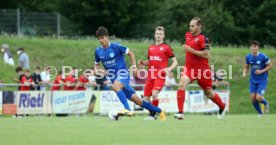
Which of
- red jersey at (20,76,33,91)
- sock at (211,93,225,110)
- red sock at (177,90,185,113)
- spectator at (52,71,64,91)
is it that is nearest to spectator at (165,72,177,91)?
spectator at (52,71,64,91)

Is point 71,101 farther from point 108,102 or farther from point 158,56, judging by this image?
point 158,56

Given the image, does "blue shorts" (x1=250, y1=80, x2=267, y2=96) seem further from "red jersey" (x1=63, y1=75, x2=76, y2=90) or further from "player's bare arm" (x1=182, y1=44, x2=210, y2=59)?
"red jersey" (x1=63, y1=75, x2=76, y2=90)

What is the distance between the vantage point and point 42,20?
51.2 m

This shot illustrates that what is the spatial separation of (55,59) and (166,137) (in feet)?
102

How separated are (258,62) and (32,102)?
345 inches

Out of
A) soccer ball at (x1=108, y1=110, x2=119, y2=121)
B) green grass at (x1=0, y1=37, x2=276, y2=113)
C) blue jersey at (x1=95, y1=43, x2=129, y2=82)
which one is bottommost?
soccer ball at (x1=108, y1=110, x2=119, y2=121)

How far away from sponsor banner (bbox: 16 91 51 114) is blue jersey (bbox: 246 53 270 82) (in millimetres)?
8170

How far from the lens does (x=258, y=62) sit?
24.8 metres

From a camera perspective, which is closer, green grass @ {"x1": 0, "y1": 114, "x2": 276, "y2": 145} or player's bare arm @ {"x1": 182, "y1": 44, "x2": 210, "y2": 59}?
green grass @ {"x1": 0, "y1": 114, "x2": 276, "y2": 145}

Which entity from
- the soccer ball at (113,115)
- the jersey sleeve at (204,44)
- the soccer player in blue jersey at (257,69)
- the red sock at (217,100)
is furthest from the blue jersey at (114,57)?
the soccer player in blue jersey at (257,69)

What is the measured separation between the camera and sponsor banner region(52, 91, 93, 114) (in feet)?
96.4

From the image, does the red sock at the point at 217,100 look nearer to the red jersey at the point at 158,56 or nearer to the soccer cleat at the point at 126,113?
the red jersey at the point at 158,56

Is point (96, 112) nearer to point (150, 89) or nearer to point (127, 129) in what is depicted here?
point (150, 89)

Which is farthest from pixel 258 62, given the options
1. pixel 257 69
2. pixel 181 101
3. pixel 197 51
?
pixel 197 51
